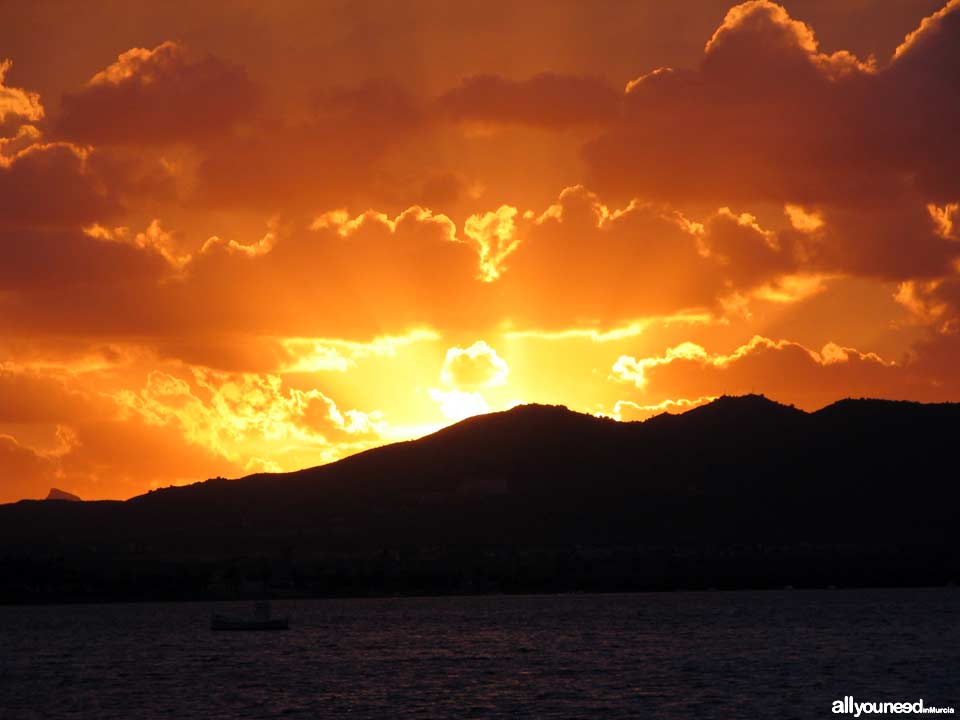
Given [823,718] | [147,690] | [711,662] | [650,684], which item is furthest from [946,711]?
[147,690]

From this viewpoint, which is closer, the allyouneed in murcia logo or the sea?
the allyouneed in murcia logo

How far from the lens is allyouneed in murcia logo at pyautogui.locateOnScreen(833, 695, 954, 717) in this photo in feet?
323

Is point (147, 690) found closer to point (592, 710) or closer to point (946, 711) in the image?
point (592, 710)

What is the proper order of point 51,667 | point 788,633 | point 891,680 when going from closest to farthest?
1. point 891,680
2. point 51,667
3. point 788,633

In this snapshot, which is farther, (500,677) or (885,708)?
(500,677)

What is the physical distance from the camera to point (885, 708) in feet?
331

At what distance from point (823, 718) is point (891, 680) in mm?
25815

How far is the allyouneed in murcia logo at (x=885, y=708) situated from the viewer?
9844cm

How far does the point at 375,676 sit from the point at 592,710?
36720mm

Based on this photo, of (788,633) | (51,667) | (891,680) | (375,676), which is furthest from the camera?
(788,633)

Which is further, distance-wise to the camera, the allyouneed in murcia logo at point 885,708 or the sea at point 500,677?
the sea at point 500,677

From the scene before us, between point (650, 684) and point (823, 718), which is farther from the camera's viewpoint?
point (650, 684)

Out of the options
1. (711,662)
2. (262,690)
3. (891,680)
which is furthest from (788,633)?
(262,690)

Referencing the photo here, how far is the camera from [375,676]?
13775 cm
